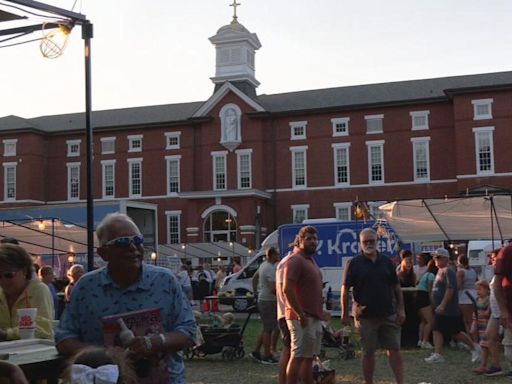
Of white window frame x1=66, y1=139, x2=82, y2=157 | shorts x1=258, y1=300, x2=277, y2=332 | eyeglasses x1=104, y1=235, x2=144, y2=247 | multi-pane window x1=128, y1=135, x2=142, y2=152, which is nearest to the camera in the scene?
eyeglasses x1=104, y1=235, x2=144, y2=247

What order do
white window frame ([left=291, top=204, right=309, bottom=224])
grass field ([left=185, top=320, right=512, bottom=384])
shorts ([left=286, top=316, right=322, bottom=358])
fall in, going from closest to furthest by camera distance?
shorts ([left=286, top=316, right=322, bottom=358]) → grass field ([left=185, top=320, right=512, bottom=384]) → white window frame ([left=291, top=204, right=309, bottom=224])

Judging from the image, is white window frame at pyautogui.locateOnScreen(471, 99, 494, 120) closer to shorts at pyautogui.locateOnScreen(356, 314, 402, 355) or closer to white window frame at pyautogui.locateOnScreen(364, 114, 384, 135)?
white window frame at pyautogui.locateOnScreen(364, 114, 384, 135)

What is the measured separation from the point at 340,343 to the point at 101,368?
33.9 feet

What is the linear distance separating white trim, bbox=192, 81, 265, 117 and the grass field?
4069cm

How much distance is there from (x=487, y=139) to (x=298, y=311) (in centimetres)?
4267

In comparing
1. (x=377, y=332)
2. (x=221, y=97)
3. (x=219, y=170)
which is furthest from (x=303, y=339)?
(x=221, y=97)

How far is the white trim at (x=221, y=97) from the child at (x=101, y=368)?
1972 inches

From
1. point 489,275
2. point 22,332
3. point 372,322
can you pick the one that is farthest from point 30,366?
point 489,275

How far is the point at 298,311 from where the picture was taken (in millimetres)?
7855

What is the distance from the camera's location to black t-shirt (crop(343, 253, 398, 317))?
8.25 meters

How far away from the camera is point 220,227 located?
2042 inches

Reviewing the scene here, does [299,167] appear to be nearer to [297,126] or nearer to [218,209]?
[297,126]

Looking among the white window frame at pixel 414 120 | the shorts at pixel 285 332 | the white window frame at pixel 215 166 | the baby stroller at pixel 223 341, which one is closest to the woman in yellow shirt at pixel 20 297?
the shorts at pixel 285 332

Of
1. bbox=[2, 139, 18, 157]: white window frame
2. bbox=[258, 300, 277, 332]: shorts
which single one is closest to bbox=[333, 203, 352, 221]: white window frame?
bbox=[2, 139, 18, 157]: white window frame
